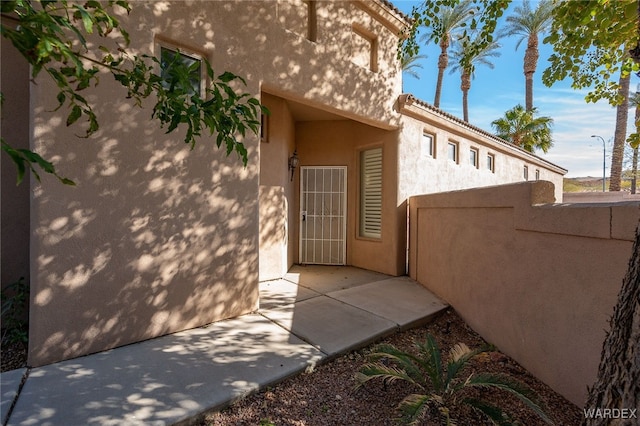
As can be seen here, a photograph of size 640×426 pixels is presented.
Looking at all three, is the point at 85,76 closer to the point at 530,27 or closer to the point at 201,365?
the point at 201,365

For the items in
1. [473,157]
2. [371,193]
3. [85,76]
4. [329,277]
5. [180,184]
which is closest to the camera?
[85,76]

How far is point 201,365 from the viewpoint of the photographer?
338 cm

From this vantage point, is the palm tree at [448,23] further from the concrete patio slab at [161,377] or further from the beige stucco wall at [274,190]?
the concrete patio slab at [161,377]

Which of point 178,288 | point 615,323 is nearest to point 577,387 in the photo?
point 615,323

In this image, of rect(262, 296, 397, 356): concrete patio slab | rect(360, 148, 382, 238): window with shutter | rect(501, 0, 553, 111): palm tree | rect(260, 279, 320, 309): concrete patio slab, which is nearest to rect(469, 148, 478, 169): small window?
rect(360, 148, 382, 238): window with shutter

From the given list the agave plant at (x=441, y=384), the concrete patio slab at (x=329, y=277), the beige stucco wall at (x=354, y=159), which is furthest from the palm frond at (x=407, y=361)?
the beige stucco wall at (x=354, y=159)

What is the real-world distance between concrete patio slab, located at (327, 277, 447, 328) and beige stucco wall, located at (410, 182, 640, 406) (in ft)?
1.82

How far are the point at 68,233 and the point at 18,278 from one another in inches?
48.4

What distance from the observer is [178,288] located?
413 cm

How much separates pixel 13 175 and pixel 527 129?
22.8 metres

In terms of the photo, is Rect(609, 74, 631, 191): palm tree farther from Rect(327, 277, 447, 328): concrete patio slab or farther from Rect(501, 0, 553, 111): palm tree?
Rect(327, 277, 447, 328): concrete patio slab

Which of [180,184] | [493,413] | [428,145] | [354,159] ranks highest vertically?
[428,145]

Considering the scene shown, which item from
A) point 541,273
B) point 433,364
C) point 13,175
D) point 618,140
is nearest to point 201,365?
point 433,364

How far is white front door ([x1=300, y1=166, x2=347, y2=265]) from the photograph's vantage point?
8.58 metres
